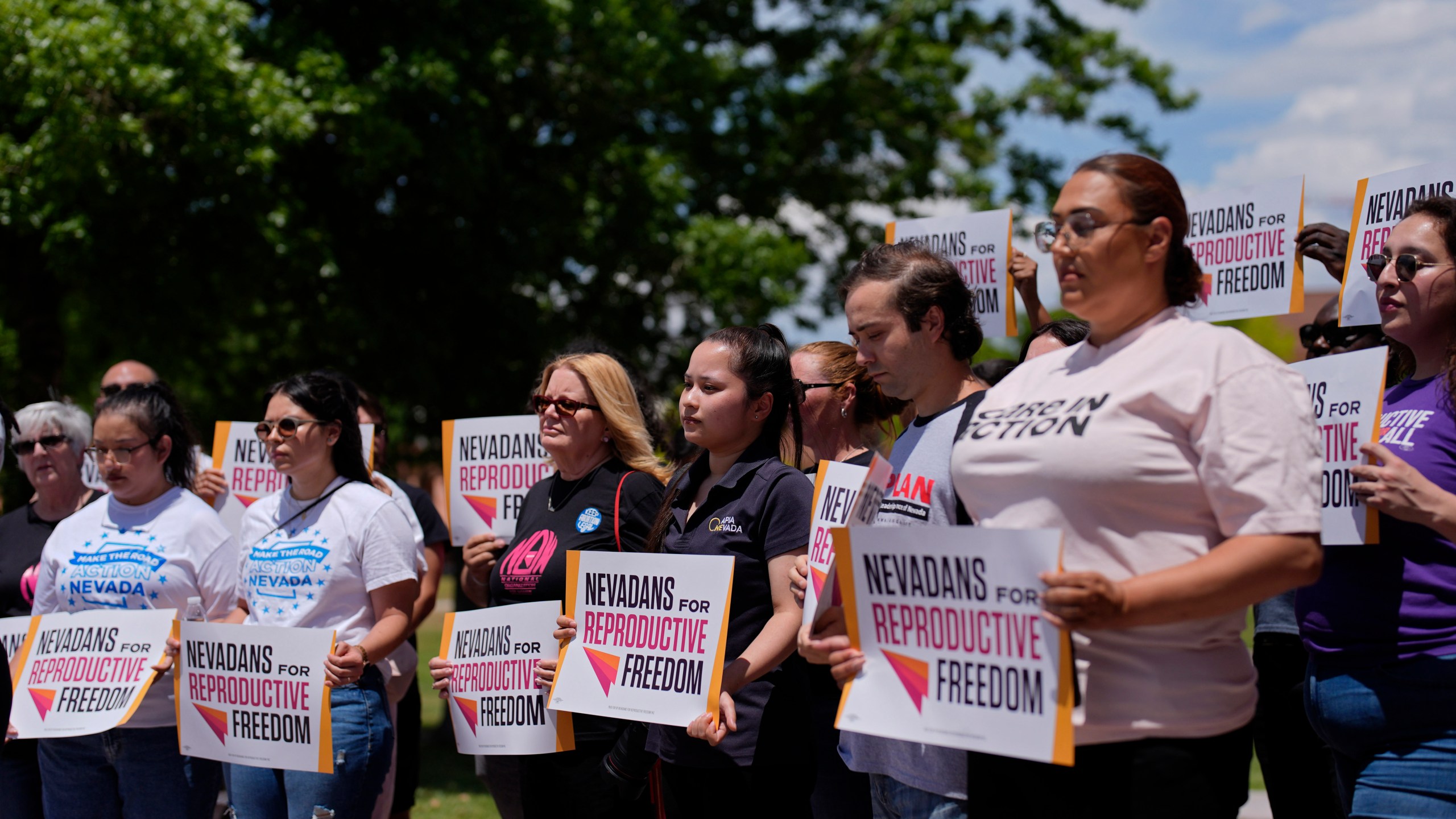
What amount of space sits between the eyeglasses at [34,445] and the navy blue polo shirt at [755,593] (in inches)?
130

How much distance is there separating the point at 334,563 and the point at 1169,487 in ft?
10.6

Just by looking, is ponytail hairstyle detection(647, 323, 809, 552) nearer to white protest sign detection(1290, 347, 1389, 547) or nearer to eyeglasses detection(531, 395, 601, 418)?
eyeglasses detection(531, 395, 601, 418)

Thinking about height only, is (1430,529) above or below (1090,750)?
above

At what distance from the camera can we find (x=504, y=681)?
4391mm

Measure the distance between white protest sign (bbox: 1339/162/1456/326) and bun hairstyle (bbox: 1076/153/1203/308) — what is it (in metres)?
1.65

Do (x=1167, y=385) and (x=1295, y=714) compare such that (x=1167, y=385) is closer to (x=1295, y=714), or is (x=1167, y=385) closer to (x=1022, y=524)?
(x=1022, y=524)

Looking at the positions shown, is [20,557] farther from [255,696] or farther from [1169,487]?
[1169,487]

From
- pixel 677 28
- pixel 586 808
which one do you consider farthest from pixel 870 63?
pixel 586 808

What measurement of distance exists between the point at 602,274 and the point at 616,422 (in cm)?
690

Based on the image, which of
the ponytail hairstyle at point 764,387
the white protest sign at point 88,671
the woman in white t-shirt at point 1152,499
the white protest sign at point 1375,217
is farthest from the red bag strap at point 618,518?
the white protest sign at point 1375,217

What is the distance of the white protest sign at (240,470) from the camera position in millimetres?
6062

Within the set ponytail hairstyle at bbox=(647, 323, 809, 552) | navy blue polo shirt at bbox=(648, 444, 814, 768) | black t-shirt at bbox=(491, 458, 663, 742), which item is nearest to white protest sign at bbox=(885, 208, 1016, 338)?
ponytail hairstyle at bbox=(647, 323, 809, 552)

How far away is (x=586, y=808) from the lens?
424 cm

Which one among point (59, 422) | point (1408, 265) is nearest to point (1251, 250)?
point (1408, 265)
